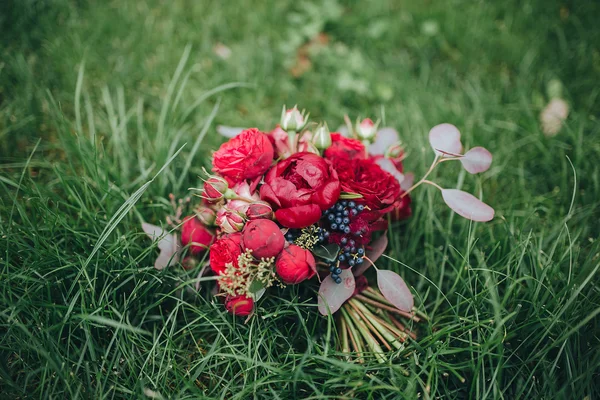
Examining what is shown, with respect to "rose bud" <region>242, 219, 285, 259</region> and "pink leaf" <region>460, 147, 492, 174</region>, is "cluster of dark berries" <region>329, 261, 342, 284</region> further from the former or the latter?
"pink leaf" <region>460, 147, 492, 174</region>

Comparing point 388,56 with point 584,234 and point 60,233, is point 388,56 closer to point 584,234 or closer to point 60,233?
point 584,234

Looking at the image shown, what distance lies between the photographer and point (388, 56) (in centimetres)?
223

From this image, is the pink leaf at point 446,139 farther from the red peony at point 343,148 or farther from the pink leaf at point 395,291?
the pink leaf at point 395,291

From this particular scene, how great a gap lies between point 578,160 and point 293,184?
4.35 feet

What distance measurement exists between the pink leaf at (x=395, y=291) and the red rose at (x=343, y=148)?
14.4 inches

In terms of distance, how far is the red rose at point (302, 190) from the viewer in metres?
1.02

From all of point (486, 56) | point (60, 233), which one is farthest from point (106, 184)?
point (486, 56)

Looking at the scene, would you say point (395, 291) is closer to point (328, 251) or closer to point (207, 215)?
point (328, 251)

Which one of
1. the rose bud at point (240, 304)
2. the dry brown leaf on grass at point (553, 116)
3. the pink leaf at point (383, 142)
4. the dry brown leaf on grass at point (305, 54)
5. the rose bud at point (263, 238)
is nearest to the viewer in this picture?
the rose bud at point (263, 238)

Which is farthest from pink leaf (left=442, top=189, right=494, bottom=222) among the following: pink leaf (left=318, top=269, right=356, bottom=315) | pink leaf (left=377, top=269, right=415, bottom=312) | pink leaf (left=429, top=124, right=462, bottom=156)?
pink leaf (left=318, top=269, right=356, bottom=315)

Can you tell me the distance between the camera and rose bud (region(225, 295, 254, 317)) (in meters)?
1.11

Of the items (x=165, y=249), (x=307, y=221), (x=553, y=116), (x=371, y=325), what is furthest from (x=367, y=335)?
(x=553, y=116)

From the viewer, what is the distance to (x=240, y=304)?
1106 millimetres

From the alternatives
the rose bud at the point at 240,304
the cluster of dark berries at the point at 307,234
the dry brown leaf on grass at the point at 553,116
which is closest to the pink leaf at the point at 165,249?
the rose bud at the point at 240,304
